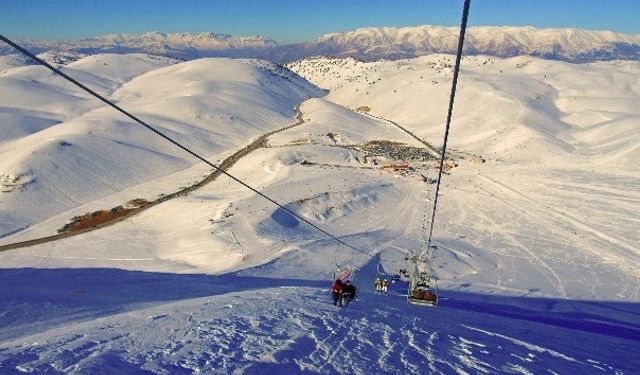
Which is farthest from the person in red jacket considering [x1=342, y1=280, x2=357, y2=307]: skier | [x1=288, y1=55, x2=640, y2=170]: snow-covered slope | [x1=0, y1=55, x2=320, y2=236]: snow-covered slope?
[x1=288, y1=55, x2=640, y2=170]: snow-covered slope

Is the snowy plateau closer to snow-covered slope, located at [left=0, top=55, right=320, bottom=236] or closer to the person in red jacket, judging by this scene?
snow-covered slope, located at [left=0, top=55, right=320, bottom=236]

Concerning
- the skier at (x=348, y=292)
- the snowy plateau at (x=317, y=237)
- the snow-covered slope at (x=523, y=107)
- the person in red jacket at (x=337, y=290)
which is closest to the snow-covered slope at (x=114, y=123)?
the snowy plateau at (x=317, y=237)

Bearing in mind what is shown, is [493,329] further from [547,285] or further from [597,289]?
[597,289]

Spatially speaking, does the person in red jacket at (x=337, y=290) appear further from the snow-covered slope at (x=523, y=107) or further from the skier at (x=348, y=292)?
the snow-covered slope at (x=523, y=107)

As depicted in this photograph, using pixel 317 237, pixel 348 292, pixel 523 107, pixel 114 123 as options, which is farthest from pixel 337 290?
pixel 523 107

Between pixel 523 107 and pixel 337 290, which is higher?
pixel 523 107

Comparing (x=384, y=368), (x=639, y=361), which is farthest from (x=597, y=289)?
(x=384, y=368)

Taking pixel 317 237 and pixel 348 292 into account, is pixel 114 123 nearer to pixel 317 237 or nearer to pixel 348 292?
pixel 317 237
